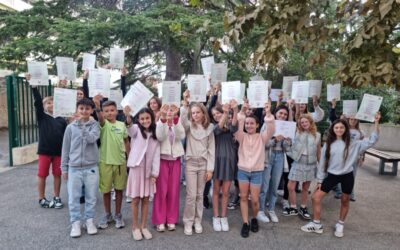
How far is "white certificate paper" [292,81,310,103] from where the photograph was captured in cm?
483

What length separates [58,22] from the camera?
7.94 meters

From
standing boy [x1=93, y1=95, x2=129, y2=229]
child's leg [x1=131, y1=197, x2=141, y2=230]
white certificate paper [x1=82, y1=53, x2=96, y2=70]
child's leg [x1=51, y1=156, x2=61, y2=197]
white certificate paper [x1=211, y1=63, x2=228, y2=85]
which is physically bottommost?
child's leg [x1=131, y1=197, x2=141, y2=230]

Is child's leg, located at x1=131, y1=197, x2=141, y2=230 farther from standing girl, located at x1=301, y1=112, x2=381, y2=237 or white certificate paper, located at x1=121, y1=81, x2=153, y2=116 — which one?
standing girl, located at x1=301, y1=112, x2=381, y2=237

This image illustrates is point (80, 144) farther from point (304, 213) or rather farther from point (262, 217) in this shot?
point (304, 213)

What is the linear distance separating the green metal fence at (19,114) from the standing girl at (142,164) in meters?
4.57

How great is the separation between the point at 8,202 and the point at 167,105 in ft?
10.3

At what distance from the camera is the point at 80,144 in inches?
160

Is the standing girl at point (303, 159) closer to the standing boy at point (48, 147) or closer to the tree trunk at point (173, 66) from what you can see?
the standing boy at point (48, 147)

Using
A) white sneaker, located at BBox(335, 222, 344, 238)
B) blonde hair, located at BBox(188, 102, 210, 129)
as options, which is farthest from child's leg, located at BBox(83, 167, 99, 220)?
white sneaker, located at BBox(335, 222, 344, 238)

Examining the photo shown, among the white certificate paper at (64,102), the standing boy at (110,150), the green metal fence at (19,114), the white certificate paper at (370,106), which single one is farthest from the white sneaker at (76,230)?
the green metal fence at (19,114)

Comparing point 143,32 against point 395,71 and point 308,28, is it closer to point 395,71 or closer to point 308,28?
point 308,28

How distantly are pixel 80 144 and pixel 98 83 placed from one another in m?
0.79

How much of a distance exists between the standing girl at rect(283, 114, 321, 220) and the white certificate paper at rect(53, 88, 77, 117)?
9.98 ft

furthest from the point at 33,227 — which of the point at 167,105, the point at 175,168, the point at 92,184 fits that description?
the point at 167,105
